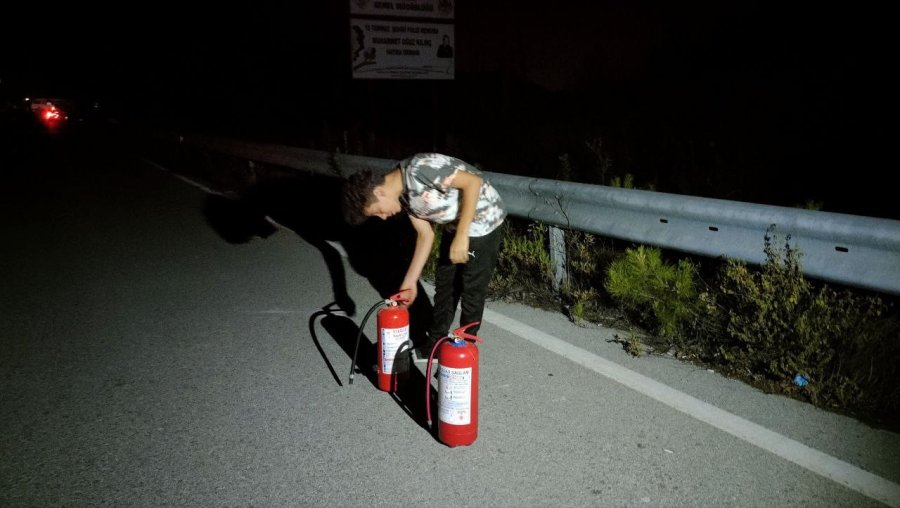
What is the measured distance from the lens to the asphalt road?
2756 millimetres

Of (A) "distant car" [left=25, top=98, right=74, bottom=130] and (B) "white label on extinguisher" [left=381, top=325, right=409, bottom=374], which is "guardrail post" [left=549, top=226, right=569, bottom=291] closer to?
(B) "white label on extinguisher" [left=381, top=325, right=409, bottom=374]

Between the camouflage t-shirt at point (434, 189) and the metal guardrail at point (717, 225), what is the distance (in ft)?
4.70

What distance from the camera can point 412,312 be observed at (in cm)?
506

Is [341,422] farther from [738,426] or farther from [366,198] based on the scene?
[738,426]

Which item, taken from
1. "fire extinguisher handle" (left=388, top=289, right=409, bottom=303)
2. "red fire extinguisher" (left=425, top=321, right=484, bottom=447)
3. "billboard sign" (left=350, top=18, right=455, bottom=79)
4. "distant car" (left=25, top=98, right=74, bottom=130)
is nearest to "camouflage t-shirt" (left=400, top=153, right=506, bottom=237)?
"fire extinguisher handle" (left=388, top=289, right=409, bottom=303)

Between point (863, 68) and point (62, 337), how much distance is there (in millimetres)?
11466

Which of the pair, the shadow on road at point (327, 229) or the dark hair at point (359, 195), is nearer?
the dark hair at point (359, 195)

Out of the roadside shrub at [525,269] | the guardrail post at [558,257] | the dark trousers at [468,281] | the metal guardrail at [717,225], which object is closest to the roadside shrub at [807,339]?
the metal guardrail at [717,225]

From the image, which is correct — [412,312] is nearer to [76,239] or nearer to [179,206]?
[76,239]

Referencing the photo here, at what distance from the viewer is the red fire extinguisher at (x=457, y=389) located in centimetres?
298

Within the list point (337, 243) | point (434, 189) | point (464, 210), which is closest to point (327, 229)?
point (337, 243)

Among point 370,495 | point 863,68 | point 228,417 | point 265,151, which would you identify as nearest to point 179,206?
point 265,151

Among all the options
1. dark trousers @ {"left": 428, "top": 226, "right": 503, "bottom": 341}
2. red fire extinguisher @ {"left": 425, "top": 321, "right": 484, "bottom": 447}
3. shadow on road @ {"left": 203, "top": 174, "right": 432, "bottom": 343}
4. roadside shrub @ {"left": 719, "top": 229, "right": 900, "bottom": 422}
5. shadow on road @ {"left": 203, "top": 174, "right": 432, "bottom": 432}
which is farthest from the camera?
shadow on road @ {"left": 203, "top": 174, "right": 432, "bottom": 343}

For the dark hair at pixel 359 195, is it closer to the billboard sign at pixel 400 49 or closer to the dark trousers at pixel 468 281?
the dark trousers at pixel 468 281
